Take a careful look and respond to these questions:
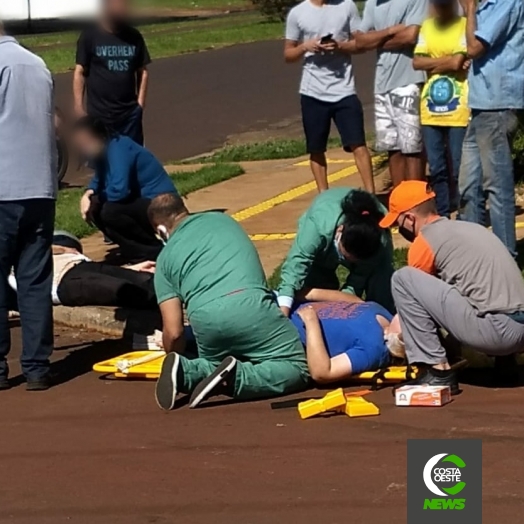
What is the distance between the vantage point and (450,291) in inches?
253

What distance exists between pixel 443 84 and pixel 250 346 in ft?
10.1

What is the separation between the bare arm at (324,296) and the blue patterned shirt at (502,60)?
4.97 feet

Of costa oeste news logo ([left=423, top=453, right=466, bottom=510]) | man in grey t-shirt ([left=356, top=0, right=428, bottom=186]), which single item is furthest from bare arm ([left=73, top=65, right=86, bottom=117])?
costa oeste news logo ([left=423, top=453, right=466, bottom=510])

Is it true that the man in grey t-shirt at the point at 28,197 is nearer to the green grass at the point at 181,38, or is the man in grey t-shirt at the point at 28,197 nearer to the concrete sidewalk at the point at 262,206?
the concrete sidewalk at the point at 262,206

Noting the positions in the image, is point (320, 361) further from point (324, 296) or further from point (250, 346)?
point (324, 296)

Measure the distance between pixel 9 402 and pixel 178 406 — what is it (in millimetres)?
919

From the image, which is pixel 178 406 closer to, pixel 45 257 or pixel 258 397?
pixel 258 397

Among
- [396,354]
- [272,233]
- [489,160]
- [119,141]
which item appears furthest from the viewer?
[272,233]

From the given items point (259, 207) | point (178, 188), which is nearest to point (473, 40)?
point (259, 207)

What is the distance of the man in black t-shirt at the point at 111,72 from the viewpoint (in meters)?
10.1

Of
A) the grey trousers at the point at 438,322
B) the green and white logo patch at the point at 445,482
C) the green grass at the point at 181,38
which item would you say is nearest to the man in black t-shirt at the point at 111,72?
the grey trousers at the point at 438,322

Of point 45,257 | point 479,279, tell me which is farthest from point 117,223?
point 479,279

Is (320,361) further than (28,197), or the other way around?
(28,197)

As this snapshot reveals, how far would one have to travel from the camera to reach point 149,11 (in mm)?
10336
